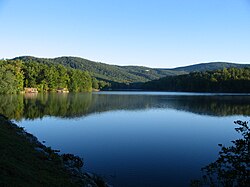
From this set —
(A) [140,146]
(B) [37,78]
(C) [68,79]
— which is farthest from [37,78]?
(A) [140,146]

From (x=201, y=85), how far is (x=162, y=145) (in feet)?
469

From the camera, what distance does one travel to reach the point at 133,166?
17.3m

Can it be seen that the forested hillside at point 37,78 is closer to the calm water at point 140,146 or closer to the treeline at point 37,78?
the treeline at point 37,78

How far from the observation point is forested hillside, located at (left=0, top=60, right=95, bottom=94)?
92.3m

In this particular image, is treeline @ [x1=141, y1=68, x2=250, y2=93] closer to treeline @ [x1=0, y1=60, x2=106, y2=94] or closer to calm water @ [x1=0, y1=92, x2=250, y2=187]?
treeline @ [x1=0, y1=60, x2=106, y2=94]

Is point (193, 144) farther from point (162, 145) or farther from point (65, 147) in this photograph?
point (65, 147)

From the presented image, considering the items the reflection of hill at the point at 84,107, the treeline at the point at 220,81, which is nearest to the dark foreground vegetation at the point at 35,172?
the reflection of hill at the point at 84,107

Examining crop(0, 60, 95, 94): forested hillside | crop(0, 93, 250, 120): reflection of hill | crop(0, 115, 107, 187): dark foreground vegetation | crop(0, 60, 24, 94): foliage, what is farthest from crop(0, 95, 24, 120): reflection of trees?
crop(0, 60, 95, 94): forested hillside

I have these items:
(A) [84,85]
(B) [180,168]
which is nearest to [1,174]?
(B) [180,168]

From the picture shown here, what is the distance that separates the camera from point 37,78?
12162 cm

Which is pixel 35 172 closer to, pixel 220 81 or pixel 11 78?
pixel 11 78

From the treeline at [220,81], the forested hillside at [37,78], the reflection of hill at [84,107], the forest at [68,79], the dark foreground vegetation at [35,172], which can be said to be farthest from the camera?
the treeline at [220,81]

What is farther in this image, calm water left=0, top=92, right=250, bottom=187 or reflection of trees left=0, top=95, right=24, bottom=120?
reflection of trees left=0, top=95, right=24, bottom=120

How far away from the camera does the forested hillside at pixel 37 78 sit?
9231cm
